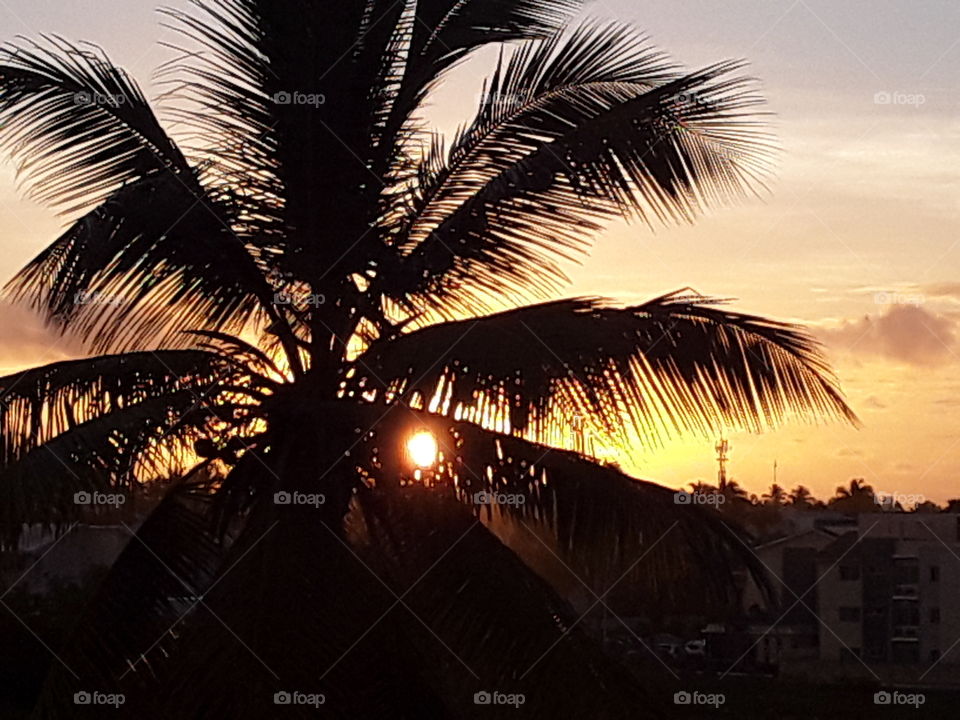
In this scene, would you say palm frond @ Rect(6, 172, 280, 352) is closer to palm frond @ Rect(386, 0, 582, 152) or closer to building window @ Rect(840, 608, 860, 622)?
palm frond @ Rect(386, 0, 582, 152)

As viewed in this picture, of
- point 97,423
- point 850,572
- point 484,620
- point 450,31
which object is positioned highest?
point 450,31

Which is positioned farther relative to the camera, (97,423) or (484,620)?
(97,423)

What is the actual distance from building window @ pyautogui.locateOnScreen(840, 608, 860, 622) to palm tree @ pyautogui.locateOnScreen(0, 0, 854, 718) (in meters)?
40.7

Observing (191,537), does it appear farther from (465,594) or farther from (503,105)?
(503,105)

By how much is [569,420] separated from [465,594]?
Result: 1187mm

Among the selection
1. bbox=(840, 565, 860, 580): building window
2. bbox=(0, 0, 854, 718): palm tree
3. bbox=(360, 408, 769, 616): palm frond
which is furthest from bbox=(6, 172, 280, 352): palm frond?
bbox=(840, 565, 860, 580): building window

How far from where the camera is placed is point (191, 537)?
941cm

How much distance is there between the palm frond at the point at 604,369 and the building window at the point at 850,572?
129 feet

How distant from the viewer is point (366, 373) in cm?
905

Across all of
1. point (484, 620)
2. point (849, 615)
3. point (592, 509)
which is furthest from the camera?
point (849, 615)

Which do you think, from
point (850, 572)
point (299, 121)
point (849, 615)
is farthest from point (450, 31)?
point (849, 615)

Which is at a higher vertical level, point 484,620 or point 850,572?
point 484,620

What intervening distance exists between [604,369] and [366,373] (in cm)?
164

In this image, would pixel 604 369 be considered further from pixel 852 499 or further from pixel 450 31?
pixel 852 499
